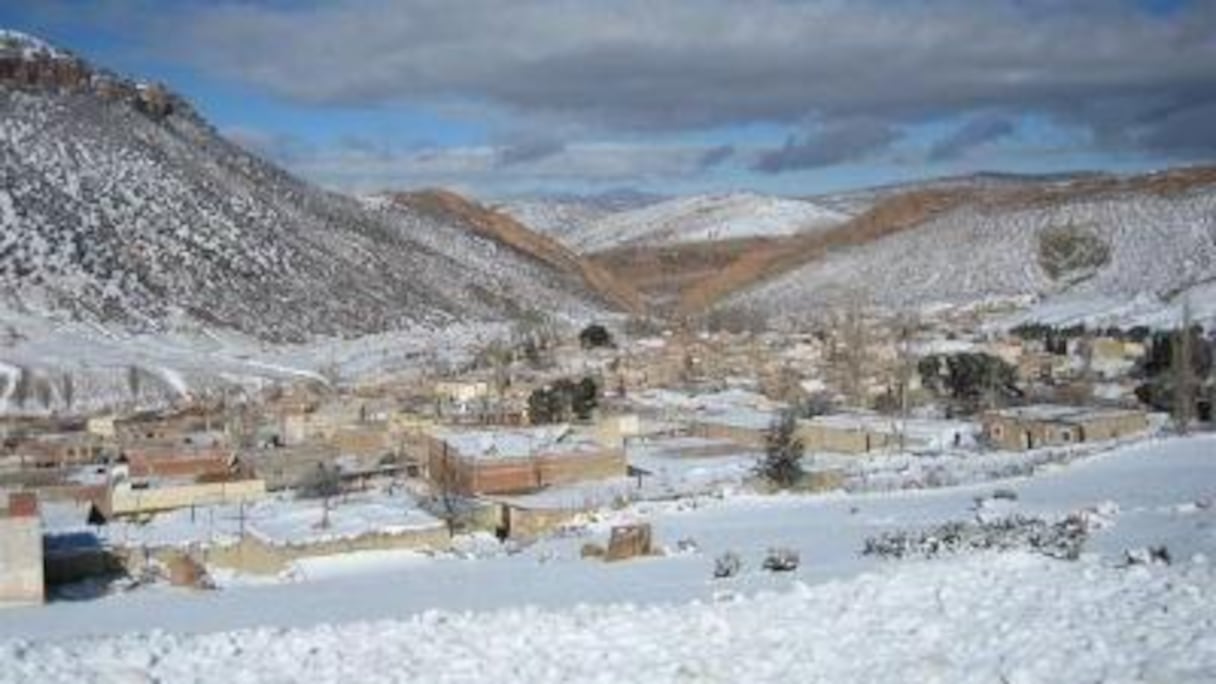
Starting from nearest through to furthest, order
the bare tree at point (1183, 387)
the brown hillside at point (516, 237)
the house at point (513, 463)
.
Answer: the house at point (513, 463) < the bare tree at point (1183, 387) < the brown hillside at point (516, 237)

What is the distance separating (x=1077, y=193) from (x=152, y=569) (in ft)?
469

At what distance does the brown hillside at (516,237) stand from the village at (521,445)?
2957 inches

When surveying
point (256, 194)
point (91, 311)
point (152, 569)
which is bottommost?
point (152, 569)

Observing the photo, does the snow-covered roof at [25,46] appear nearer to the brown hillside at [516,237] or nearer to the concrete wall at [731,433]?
the brown hillside at [516,237]

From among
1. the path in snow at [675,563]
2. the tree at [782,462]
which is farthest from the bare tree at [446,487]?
the tree at [782,462]

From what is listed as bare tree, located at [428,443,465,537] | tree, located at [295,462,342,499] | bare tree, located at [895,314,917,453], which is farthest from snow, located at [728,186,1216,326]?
tree, located at [295,462,342,499]

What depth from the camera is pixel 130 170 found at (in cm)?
11806

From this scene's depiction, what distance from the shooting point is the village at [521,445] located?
31.2m

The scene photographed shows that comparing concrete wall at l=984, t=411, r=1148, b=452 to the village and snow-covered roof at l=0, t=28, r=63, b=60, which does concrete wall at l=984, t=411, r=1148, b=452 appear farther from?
snow-covered roof at l=0, t=28, r=63, b=60

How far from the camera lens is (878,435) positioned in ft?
171

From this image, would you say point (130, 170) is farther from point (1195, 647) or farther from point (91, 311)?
point (1195, 647)

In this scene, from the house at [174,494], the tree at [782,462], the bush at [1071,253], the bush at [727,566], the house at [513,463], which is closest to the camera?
the bush at [727,566]

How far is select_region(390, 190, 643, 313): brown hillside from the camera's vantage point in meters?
168

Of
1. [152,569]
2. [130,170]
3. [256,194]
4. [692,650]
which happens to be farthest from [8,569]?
[256,194]
